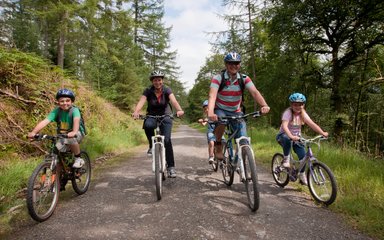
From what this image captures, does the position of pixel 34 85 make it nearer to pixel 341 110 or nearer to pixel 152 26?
pixel 341 110

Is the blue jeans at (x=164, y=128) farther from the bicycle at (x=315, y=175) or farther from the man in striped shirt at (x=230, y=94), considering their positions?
the bicycle at (x=315, y=175)

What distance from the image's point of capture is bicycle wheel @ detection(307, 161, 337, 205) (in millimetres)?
4156

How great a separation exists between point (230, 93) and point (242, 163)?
140 centimetres

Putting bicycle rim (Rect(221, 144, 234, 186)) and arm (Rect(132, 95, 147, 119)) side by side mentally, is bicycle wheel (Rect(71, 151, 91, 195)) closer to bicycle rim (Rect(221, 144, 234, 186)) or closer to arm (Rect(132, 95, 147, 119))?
arm (Rect(132, 95, 147, 119))

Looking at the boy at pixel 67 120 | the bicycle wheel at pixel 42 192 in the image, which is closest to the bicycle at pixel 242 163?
the boy at pixel 67 120

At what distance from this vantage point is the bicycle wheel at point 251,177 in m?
3.88

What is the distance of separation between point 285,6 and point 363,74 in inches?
233

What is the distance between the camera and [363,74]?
14.7 m

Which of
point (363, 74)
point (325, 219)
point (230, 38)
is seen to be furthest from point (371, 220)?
point (230, 38)

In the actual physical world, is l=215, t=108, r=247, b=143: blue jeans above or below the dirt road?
above

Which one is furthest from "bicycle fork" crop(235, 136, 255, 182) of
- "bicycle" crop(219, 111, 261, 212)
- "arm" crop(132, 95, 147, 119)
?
"arm" crop(132, 95, 147, 119)

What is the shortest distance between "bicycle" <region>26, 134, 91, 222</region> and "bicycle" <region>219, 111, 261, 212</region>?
279cm

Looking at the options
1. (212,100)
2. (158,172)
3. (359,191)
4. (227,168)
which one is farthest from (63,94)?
(359,191)

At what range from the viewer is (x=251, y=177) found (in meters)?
4.01
